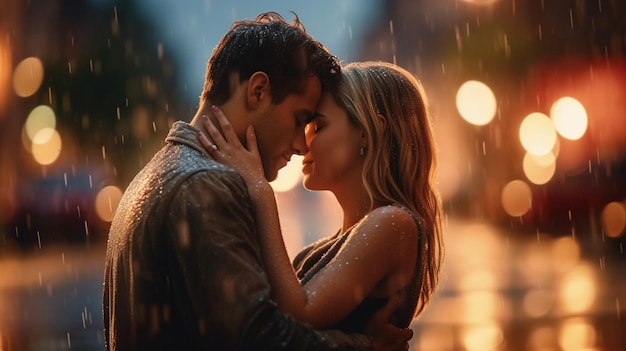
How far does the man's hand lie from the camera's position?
432 cm

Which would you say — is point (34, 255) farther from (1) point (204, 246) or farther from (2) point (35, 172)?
(1) point (204, 246)

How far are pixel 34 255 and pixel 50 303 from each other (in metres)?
12.4

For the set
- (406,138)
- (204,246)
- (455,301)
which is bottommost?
(455,301)

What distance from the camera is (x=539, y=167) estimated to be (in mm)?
32875

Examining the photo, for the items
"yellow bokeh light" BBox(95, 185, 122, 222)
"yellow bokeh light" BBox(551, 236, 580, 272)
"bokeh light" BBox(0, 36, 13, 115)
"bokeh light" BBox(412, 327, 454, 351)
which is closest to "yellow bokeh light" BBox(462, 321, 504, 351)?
"bokeh light" BBox(412, 327, 454, 351)

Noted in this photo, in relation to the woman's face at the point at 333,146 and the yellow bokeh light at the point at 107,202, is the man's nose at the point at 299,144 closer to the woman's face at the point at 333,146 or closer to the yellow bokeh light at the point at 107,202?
the woman's face at the point at 333,146

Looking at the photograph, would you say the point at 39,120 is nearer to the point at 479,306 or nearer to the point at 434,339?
the point at 479,306

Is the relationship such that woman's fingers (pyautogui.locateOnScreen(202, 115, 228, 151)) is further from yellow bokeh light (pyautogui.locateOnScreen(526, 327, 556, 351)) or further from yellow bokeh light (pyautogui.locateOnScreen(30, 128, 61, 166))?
yellow bokeh light (pyautogui.locateOnScreen(30, 128, 61, 166))

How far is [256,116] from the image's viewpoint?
→ 13.9 ft

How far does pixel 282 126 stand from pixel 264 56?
336mm

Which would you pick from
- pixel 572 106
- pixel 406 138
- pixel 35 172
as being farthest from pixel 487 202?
pixel 406 138

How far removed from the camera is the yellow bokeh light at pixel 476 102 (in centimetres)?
4566

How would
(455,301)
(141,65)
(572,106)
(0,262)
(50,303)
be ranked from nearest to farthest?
(455,301), (50,303), (0,262), (572,106), (141,65)

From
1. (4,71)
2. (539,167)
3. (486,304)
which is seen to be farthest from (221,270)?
(4,71)
